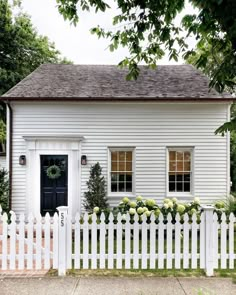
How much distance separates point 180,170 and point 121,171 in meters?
2.03

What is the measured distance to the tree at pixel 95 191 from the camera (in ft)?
33.5

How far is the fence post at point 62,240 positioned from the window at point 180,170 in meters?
6.18

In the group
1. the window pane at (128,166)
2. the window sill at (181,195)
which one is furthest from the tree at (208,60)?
the window sill at (181,195)

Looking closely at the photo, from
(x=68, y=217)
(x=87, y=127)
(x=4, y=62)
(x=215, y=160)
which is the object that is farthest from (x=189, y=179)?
(x=4, y=62)

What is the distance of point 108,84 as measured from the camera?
11.6m

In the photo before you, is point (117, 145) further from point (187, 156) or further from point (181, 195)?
point (181, 195)

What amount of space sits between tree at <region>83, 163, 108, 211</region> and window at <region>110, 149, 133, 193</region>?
52cm

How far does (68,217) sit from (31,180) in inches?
221

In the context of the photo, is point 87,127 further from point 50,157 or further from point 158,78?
point 158,78

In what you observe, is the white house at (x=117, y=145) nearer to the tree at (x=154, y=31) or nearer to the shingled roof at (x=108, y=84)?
the shingled roof at (x=108, y=84)

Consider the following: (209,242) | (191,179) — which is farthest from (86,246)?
(191,179)

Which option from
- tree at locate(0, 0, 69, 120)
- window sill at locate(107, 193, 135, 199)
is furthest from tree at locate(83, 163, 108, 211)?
tree at locate(0, 0, 69, 120)

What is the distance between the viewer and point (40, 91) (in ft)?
35.7

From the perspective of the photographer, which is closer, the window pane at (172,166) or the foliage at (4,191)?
the foliage at (4,191)
